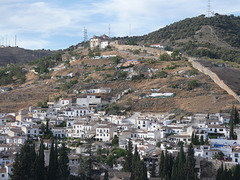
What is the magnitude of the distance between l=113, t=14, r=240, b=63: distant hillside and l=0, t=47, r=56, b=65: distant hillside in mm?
43479

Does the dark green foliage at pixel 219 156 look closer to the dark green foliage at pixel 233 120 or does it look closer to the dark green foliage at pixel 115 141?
the dark green foliage at pixel 233 120

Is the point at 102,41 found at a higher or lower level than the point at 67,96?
higher

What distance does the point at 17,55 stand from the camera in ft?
479

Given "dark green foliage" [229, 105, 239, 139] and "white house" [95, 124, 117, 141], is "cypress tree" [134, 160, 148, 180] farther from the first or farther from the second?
"white house" [95, 124, 117, 141]

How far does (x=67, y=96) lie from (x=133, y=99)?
36.8 ft

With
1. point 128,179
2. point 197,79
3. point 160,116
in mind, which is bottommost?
point 128,179

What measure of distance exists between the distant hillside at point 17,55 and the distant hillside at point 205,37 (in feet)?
143

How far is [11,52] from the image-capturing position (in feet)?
483

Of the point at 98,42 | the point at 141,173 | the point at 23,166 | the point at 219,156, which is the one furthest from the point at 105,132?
the point at 98,42

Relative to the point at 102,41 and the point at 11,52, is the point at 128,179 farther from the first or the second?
the point at 11,52

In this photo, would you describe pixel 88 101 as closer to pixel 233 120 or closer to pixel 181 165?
pixel 233 120

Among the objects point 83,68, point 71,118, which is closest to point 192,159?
point 71,118

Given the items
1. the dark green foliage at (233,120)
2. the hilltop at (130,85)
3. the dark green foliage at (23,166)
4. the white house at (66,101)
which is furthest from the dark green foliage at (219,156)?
the white house at (66,101)

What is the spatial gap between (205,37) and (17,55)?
69.4m
